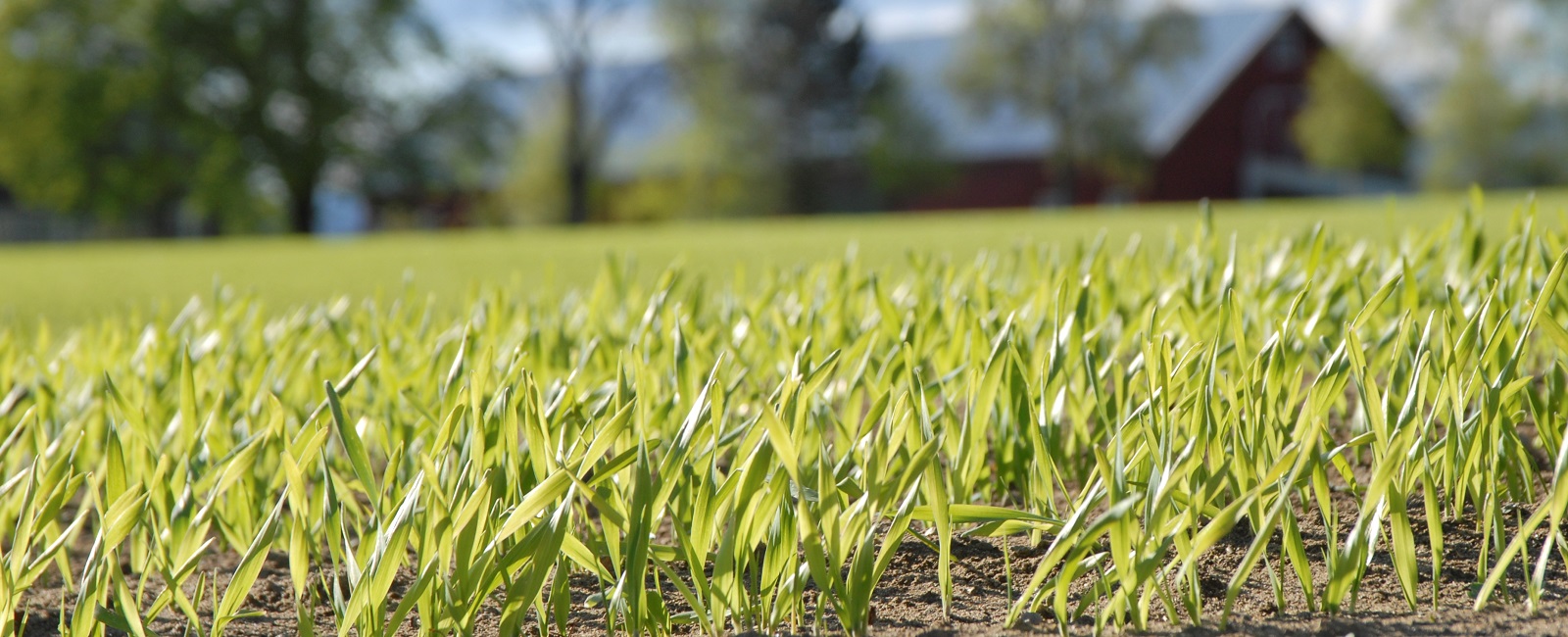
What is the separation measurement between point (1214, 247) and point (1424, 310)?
458mm

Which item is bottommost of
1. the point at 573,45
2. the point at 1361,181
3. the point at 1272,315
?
the point at 1272,315

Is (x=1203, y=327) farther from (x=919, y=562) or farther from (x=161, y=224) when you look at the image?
(x=161, y=224)

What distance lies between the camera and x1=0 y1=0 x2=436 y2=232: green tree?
33500 mm

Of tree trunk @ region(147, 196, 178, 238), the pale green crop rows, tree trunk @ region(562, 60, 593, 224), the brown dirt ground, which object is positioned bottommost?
the brown dirt ground

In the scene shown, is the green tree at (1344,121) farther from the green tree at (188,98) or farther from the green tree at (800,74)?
the green tree at (188,98)

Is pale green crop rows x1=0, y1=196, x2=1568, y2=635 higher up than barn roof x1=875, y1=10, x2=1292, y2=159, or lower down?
lower down

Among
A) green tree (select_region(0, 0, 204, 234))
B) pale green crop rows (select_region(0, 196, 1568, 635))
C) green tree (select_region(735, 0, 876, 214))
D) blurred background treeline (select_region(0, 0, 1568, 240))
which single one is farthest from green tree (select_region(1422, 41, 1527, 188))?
pale green crop rows (select_region(0, 196, 1568, 635))

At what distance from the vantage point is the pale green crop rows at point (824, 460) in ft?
4.03

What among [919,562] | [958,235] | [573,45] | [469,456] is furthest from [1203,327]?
[573,45]

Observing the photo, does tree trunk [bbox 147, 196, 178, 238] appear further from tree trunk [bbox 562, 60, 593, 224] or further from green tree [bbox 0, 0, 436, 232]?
tree trunk [bbox 562, 60, 593, 224]

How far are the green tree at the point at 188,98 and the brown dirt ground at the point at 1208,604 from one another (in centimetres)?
3463

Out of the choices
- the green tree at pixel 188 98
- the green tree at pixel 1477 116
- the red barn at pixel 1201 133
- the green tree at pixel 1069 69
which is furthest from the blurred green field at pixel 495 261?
the green tree at pixel 1477 116

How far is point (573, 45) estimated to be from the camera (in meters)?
32.5

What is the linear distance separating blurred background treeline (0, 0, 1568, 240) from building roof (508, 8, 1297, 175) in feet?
0.30
